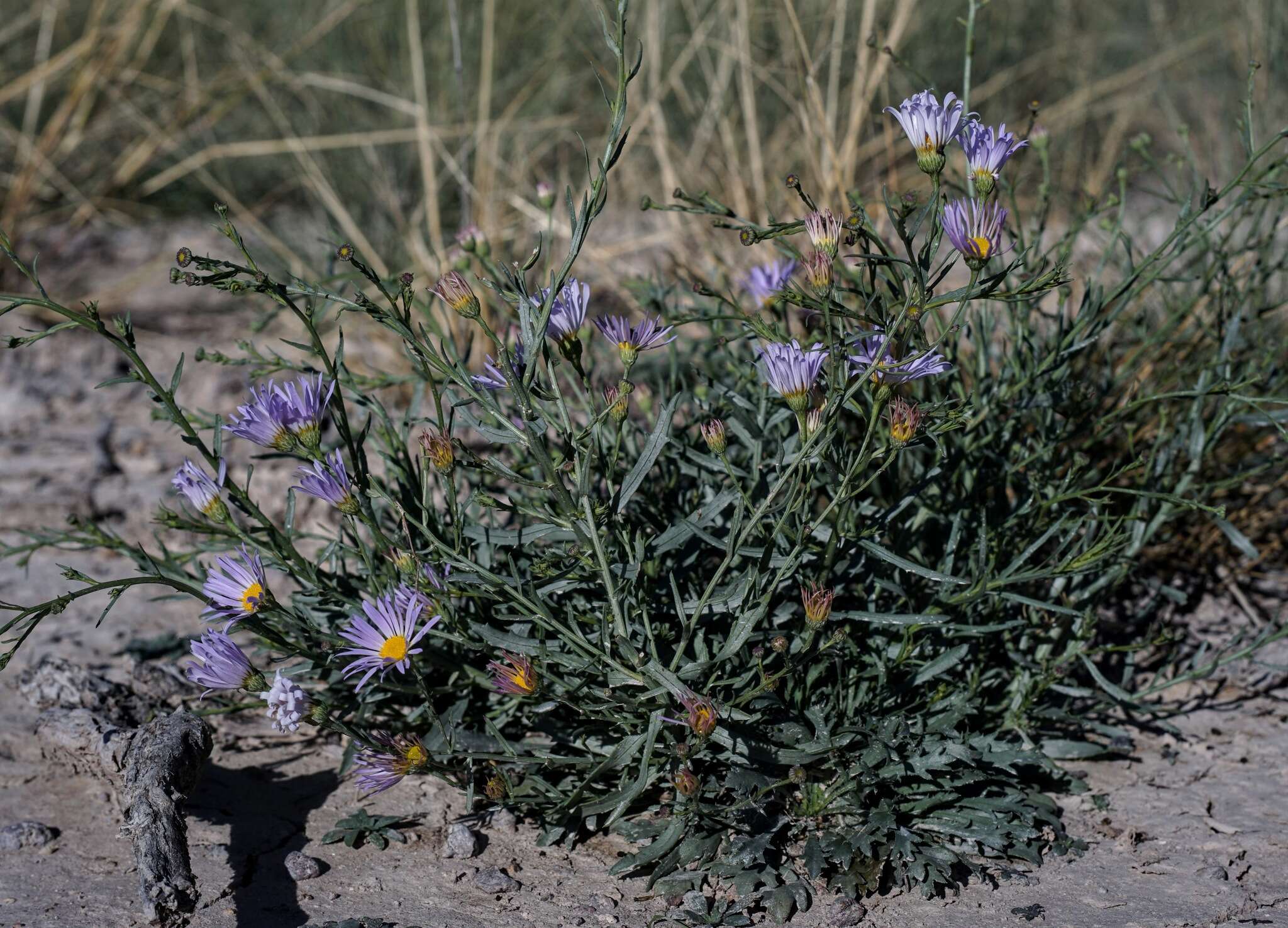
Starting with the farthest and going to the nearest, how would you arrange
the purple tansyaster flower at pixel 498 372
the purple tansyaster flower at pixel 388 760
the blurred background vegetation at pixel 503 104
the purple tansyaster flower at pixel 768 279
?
the blurred background vegetation at pixel 503 104 < the purple tansyaster flower at pixel 768 279 < the purple tansyaster flower at pixel 388 760 < the purple tansyaster flower at pixel 498 372

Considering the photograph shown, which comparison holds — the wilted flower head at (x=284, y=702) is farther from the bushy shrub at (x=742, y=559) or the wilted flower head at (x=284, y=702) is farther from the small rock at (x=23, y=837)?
the small rock at (x=23, y=837)

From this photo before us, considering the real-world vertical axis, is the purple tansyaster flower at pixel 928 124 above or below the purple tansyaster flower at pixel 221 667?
above

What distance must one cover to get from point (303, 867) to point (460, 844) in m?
0.24

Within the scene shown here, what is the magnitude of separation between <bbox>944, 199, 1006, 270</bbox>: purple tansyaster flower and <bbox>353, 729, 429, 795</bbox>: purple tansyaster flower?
1034 millimetres

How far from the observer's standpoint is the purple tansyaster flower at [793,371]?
5.05 feet

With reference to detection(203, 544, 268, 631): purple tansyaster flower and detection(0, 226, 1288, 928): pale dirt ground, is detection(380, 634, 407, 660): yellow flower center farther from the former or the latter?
detection(0, 226, 1288, 928): pale dirt ground

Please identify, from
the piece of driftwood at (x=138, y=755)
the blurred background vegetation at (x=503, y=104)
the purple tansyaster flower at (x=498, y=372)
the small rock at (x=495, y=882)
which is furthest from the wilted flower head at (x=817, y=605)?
the blurred background vegetation at (x=503, y=104)

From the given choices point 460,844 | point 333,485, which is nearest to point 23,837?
point 460,844

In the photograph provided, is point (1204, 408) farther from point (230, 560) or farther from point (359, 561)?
point (230, 560)

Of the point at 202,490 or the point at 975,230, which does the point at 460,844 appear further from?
the point at 975,230

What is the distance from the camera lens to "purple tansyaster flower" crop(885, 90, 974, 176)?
4.95 ft

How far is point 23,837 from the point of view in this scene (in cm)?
185

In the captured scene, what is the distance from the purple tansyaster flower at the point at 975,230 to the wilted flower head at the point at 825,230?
149mm

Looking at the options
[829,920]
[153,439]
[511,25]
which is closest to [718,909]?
[829,920]
